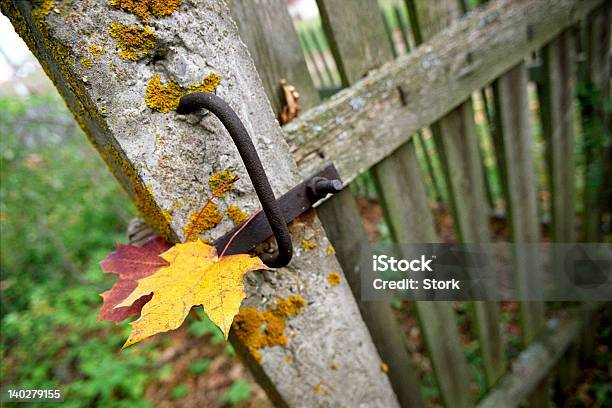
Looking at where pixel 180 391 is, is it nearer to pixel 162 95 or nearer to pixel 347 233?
pixel 347 233

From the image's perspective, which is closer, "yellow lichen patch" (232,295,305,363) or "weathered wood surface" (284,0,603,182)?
"yellow lichen patch" (232,295,305,363)

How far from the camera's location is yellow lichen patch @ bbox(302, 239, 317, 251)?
791 mm

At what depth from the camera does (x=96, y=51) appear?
0.54m

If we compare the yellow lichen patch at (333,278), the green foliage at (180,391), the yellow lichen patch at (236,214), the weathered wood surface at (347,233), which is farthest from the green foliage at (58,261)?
the yellow lichen patch at (236,214)

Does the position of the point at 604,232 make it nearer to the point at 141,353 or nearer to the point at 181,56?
the point at 181,56

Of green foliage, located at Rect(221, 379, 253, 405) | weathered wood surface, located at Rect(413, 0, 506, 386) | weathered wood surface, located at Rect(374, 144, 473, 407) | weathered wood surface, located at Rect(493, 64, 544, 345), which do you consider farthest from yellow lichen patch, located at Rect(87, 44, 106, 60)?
green foliage, located at Rect(221, 379, 253, 405)

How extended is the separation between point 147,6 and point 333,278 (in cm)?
62

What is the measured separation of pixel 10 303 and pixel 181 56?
389cm

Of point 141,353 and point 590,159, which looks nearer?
point 590,159

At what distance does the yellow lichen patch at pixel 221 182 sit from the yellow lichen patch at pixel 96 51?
24 cm

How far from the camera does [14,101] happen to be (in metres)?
3.84

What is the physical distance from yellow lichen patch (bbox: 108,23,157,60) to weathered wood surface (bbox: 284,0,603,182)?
0.32 metres

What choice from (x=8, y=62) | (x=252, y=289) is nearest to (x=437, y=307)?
(x=252, y=289)
